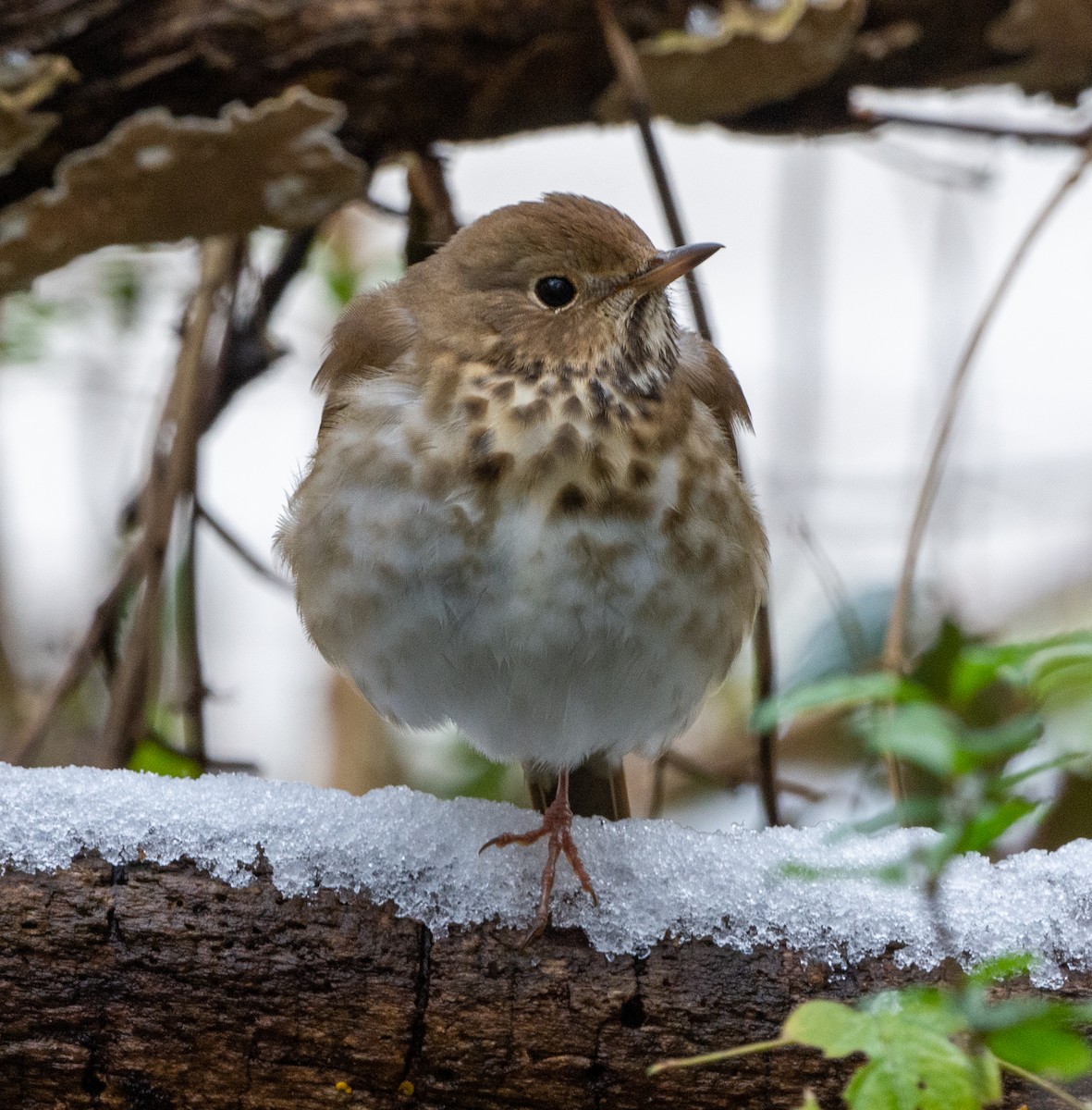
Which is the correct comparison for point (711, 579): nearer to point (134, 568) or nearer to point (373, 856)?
point (373, 856)

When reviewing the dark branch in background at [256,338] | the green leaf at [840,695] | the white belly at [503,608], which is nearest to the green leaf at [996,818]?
the green leaf at [840,695]

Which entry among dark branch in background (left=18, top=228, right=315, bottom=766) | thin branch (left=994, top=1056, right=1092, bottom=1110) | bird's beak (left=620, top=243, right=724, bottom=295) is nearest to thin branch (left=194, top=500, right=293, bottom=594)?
dark branch in background (left=18, top=228, right=315, bottom=766)

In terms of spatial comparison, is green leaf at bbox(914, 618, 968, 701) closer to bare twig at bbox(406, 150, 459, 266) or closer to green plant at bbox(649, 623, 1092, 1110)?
green plant at bbox(649, 623, 1092, 1110)

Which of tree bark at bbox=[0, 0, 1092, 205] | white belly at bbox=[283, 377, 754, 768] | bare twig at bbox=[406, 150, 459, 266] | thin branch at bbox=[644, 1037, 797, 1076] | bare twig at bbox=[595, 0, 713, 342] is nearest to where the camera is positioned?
thin branch at bbox=[644, 1037, 797, 1076]

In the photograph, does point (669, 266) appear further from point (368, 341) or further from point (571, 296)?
point (368, 341)

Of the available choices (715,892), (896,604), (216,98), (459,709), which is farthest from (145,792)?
(216,98)

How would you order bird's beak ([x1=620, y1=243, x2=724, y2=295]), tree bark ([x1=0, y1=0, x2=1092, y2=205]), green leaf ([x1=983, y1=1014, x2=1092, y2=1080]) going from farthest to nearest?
tree bark ([x1=0, y1=0, x2=1092, y2=205])
bird's beak ([x1=620, y1=243, x2=724, y2=295])
green leaf ([x1=983, y1=1014, x2=1092, y2=1080])
